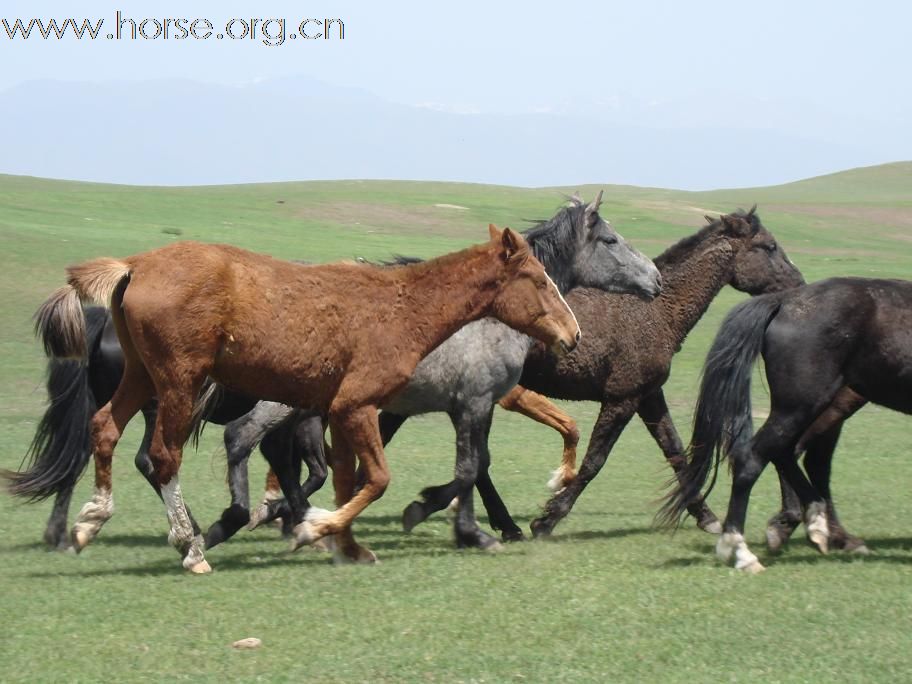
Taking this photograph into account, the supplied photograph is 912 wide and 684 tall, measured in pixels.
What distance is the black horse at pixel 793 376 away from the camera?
796 cm

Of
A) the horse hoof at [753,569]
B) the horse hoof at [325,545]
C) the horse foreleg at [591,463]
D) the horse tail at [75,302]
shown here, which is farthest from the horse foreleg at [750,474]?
the horse tail at [75,302]

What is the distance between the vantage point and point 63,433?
870 cm

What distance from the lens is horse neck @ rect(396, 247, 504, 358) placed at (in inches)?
318

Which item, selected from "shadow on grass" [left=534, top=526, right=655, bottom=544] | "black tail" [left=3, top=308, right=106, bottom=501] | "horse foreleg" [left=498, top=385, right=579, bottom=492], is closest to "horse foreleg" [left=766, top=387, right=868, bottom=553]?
"shadow on grass" [left=534, top=526, right=655, bottom=544]

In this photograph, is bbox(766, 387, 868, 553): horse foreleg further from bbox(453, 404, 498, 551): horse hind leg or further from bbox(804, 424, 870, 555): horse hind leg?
bbox(453, 404, 498, 551): horse hind leg

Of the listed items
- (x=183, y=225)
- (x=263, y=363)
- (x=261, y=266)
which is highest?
(x=261, y=266)

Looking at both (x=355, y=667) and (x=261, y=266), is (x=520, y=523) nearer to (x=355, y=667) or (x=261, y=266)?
(x=261, y=266)

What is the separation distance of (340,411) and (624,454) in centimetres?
620

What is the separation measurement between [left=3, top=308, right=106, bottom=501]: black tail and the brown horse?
91 cm

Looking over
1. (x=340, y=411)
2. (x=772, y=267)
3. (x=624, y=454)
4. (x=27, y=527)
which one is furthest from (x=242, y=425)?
(x=624, y=454)

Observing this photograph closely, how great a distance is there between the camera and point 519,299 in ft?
27.0

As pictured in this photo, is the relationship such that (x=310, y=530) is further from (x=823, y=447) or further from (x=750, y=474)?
(x=823, y=447)

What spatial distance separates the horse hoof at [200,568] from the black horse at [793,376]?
2.90 metres

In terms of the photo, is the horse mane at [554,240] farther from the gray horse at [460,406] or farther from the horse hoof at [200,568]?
→ the horse hoof at [200,568]
